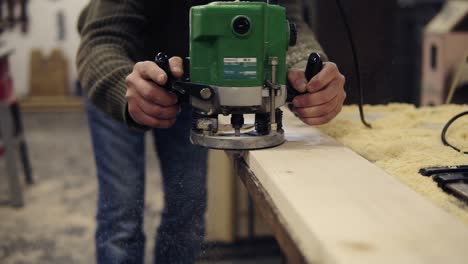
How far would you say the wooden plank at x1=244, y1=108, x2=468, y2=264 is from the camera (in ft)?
1.88

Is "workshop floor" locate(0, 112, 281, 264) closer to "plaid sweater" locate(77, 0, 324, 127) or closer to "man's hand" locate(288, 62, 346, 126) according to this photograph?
"plaid sweater" locate(77, 0, 324, 127)

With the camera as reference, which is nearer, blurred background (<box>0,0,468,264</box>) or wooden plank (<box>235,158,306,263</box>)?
wooden plank (<box>235,158,306,263</box>)

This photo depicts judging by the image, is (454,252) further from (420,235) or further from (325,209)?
(325,209)

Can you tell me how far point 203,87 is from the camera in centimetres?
95

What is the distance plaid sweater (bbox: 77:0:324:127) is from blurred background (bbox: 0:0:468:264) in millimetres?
394

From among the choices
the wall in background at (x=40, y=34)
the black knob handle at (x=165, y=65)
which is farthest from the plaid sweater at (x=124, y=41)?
the wall in background at (x=40, y=34)

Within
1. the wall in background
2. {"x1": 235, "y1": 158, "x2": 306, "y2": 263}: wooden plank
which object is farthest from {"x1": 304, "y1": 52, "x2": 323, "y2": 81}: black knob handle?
the wall in background

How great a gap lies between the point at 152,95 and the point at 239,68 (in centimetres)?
19

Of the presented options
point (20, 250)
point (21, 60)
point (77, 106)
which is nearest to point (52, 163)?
point (20, 250)

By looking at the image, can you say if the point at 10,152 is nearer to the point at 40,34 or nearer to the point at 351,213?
the point at 351,213

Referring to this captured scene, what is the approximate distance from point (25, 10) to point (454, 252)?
20.5ft

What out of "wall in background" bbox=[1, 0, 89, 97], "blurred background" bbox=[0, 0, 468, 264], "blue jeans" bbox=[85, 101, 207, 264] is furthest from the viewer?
"wall in background" bbox=[1, 0, 89, 97]

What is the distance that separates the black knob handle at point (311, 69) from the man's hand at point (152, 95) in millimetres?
215

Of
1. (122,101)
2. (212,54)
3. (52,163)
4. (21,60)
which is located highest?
(212,54)
